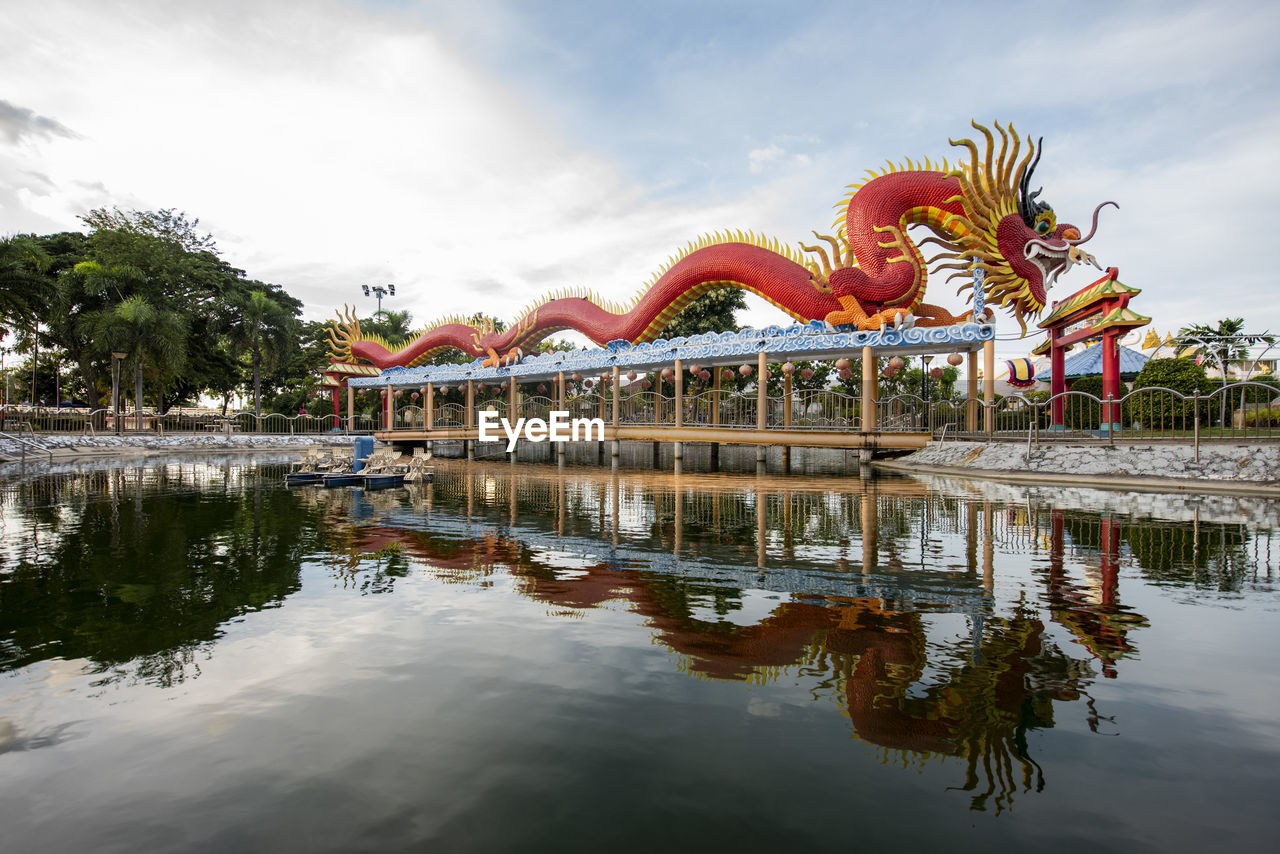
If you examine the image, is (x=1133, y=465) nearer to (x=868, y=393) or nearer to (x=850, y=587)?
(x=868, y=393)

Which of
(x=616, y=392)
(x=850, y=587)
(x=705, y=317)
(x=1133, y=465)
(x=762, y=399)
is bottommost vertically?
(x=850, y=587)

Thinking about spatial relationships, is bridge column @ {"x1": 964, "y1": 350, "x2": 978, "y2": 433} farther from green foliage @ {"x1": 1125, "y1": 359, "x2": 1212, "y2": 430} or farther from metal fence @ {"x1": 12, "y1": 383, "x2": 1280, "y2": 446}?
green foliage @ {"x1": 1125, "y1": 359, "x2": 1212, "y2": 430}

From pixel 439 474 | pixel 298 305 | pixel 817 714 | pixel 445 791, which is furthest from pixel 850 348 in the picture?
pixel 298 305

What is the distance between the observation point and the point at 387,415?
35531 mm

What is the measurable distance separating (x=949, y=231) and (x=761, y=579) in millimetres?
17255

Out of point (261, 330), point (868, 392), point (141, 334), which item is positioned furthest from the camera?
point (261, 330)

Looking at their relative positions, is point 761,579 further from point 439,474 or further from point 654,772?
point 439,474

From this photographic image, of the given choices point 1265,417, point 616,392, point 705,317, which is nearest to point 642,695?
point 1265,417

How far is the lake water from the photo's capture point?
280 centimetres
